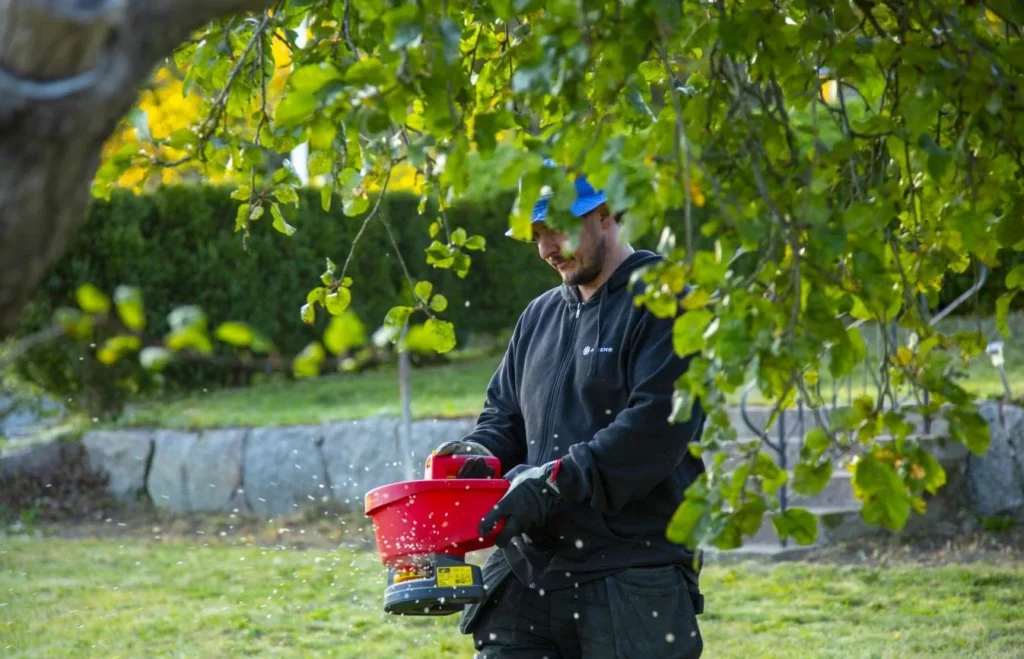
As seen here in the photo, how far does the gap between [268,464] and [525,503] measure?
21.8 ft

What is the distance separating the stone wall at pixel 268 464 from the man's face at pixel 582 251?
18.3ft

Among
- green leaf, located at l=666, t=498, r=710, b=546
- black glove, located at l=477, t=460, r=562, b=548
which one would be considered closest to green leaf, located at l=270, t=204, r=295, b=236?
black glove, located at l=477, t=460, r=562, b=548

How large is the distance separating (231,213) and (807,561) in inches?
267

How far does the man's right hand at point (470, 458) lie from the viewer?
375 cm

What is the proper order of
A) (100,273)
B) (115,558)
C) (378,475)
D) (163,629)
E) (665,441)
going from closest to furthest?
1. (665,441)
2. (163,629)
3. (115,558)
4. (378,475)
5. (100,273)

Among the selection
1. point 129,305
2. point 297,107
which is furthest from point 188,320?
point 297,107

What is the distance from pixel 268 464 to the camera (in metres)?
9.77

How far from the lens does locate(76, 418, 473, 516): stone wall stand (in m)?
9.49

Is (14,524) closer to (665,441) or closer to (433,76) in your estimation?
(665,441)

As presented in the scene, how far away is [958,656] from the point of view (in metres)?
5.71

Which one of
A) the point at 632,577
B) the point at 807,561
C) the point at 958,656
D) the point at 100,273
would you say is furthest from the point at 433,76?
the point at 100,273

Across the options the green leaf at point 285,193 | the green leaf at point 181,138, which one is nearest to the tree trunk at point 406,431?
the green leaf at point 285,193

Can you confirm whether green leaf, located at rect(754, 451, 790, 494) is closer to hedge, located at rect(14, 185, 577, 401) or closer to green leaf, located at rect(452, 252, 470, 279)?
green leaf, located at rect(452, 252, 470, 279)

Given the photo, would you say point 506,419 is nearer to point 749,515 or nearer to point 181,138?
point 181,138
